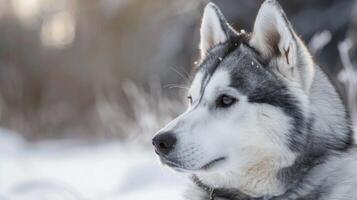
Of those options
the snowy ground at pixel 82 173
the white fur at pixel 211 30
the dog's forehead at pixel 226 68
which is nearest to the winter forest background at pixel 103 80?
the snowy ground at pixel 82 173

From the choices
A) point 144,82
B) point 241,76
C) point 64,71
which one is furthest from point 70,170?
point 64,71

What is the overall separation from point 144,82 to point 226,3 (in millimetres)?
2293

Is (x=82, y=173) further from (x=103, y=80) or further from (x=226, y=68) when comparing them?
(x=103, y=80)

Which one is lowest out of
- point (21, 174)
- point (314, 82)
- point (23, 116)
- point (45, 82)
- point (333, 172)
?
point (333, 172)

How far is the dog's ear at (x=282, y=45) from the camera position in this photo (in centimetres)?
352

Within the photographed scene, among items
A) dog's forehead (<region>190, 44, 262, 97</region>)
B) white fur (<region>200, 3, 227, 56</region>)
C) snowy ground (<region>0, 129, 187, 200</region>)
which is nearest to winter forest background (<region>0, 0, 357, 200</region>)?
snowy ground (<region>0, 129, 187, 200</region>)

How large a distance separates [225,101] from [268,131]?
0.29m

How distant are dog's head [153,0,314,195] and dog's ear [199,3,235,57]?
33 cm

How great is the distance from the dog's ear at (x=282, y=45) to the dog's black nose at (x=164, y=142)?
0.61m

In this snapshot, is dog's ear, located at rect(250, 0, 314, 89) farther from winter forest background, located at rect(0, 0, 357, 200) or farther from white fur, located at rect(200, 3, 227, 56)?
winter forest background, located at rect(0, 0, 357, 200)

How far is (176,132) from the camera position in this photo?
3455mm

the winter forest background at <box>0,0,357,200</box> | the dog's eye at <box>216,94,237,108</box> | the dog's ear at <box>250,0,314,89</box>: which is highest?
the winter forest background at <box>0,0,357,200</box>

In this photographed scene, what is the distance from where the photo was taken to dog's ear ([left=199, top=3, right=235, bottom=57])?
13.2ft

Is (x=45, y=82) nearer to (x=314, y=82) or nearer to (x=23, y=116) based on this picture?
(x=23, y=116)
